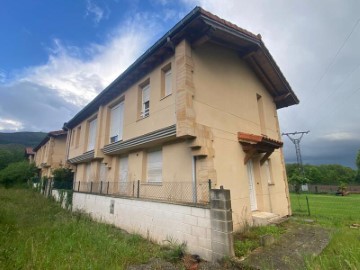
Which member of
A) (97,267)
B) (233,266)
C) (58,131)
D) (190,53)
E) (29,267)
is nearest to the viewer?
(29,267)

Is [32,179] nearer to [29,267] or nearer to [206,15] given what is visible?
[29,267]

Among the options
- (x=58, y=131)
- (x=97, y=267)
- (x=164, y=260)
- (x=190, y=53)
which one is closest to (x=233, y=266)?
(x=164, y=260)

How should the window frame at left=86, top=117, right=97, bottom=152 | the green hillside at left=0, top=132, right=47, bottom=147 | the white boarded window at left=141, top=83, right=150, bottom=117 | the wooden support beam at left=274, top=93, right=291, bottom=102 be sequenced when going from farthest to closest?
the green hillside at left=0, top=132, right=47, bottom=147 < the window frame at left=86, top=117, right=97, bottom=152 < the wooden support beam at left=274, top=93, right=291, bottom=102 < the white boarded window at left=141, top=83, right=150, bottom=117

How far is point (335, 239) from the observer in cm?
619

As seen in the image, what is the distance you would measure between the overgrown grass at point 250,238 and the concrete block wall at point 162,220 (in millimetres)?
896

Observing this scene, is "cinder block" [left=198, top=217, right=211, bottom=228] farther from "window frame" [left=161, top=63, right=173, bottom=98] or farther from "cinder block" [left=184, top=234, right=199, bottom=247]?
"window frame" [left=161, top=63, right=173, bottom=98]

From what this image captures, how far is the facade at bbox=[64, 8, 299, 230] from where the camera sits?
6789 mm

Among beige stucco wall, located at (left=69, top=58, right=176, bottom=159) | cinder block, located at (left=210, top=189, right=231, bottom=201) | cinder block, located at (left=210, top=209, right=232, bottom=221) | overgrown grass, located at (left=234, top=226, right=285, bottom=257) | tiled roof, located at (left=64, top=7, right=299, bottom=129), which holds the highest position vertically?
tiled roof, located at (left=64, top=7, right=299, bottom=129)

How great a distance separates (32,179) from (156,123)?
2432 cm

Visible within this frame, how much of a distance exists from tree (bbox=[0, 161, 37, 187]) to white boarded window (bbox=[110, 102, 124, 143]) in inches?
791

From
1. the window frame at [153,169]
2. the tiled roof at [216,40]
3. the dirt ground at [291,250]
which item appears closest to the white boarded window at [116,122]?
the tiled roof at [216,40]

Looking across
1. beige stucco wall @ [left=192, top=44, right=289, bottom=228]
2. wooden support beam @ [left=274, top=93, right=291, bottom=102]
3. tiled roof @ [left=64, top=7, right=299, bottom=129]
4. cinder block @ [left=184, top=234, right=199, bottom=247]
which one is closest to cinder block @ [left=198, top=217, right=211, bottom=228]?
cinder block @ [left=184, top=234, right=199, bottom=247]

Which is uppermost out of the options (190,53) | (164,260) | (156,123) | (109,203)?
(190,53)

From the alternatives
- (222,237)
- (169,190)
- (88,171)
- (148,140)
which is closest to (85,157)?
(88,171)
